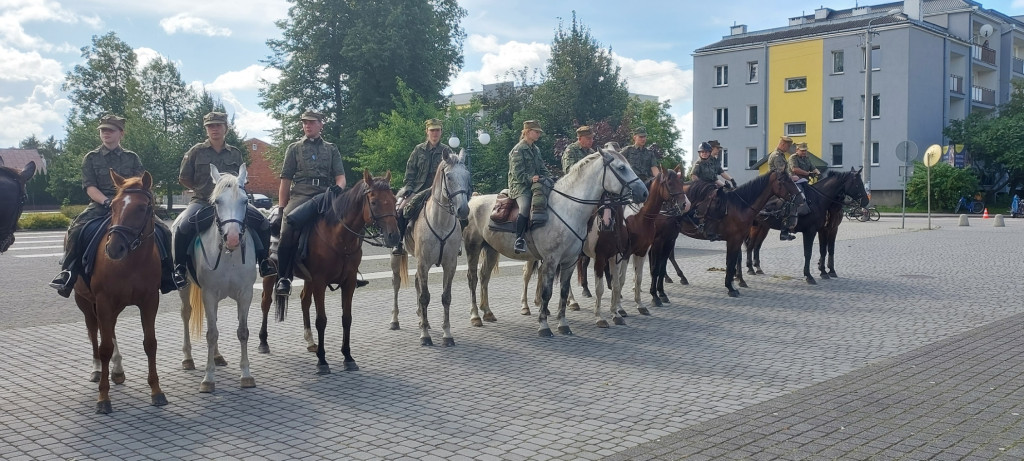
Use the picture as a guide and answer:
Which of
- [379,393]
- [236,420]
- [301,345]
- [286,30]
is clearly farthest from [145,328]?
[286,30]

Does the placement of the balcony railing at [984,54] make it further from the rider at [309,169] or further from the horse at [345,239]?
the horse at [345,239]

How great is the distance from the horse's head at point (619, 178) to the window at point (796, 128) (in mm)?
47566

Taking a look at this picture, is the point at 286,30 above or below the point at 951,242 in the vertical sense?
above

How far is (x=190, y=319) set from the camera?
8727 mm

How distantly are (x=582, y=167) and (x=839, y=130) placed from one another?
46971mm

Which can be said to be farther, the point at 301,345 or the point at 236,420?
the point at 301,345

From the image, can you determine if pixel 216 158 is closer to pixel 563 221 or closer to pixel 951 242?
pixel 563 221

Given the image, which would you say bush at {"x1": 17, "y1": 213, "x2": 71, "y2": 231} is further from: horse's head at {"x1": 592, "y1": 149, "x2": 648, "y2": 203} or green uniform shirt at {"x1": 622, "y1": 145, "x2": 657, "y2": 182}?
horse's head at {"x1": 592, "y1": 149, "x2": 648, "y2": 203}

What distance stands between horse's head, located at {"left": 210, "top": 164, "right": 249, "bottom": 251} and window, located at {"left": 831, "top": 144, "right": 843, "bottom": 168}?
5171 cm

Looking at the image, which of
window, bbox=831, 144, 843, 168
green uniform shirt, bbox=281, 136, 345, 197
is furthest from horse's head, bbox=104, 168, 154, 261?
window, bbox=831, 144, 843, 168

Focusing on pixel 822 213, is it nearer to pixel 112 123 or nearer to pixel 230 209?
pixel 230 209

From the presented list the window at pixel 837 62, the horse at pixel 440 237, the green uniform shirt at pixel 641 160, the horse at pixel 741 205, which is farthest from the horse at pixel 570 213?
the window at pixel 837 62

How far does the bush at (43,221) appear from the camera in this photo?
35969mm

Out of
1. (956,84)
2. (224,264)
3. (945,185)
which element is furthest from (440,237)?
(956,84)
